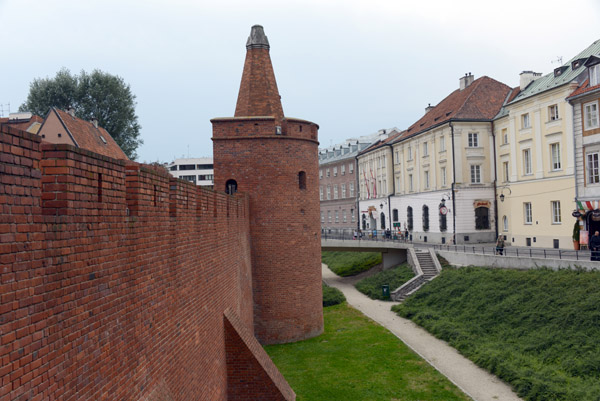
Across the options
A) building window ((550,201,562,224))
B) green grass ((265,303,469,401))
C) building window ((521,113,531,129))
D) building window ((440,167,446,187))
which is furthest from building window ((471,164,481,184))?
green grass ((265,303,469,401))

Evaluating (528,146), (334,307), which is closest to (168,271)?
(334,307)

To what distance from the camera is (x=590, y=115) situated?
27672 mm

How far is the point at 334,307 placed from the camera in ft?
93.6

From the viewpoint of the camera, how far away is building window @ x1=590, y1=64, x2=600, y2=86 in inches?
1065

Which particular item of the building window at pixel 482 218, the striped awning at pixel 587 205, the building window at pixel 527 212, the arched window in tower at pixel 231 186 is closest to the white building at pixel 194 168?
the building window at pixel 482 218

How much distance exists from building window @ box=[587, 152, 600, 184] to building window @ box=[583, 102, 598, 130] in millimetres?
1495

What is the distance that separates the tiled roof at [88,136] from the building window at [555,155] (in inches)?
1012

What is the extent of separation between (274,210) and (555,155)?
19693 millimetres

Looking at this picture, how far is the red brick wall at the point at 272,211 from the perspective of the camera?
19203 millimetres

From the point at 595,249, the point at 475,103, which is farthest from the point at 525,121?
the point at 595,249

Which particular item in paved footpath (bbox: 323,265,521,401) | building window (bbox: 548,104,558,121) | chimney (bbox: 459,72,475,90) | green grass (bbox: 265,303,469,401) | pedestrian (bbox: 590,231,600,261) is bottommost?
paved footpath (bbox: 323,265,521,401)

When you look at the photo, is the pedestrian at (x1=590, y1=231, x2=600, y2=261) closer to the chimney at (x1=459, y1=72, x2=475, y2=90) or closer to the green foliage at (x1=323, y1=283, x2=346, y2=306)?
the green foliage at (x1=323, y1=283, x2=346, y2=306)

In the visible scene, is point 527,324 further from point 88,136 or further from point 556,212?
point 88,136

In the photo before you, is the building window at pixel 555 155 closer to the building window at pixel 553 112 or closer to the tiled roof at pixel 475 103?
the building window at pixel 553 112
